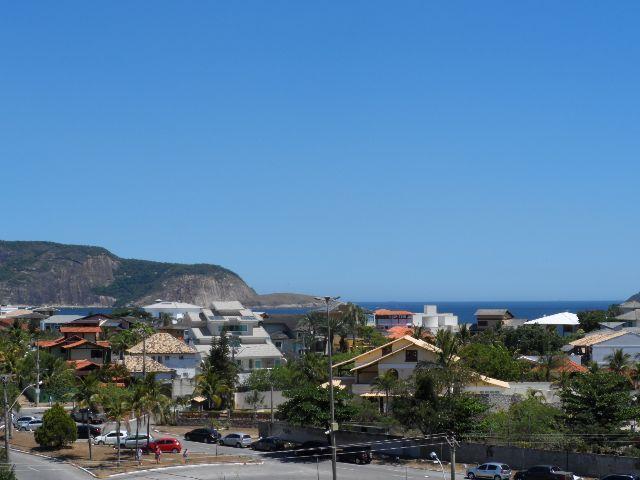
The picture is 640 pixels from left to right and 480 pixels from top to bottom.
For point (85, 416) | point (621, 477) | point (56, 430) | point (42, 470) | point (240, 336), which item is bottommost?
point (42, 470)

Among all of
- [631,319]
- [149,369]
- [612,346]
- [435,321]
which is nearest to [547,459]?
[149,369]

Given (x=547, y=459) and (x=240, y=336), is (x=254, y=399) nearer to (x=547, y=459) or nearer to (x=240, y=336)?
(x=240, y=336)

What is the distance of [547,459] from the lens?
54969 millimetres

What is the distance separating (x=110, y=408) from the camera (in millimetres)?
60906

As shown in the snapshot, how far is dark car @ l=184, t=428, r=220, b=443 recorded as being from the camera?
70000 mm

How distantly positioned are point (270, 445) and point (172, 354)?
134ft

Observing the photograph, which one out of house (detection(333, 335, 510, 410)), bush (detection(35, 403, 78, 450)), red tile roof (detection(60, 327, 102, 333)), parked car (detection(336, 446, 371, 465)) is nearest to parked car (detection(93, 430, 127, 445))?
bush (detection(35, 403, 78, 450))

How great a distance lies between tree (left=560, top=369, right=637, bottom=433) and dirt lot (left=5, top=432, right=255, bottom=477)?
21007 millimetres

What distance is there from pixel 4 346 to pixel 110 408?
4271 cm

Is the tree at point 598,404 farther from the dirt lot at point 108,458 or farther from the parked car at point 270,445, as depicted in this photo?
the dirt lot at point 108,458

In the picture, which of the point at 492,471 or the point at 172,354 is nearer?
the point at 492,471

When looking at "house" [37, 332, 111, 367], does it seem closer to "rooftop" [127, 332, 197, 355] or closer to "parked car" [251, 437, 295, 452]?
"rooftop" [127, 332, 197, 355]

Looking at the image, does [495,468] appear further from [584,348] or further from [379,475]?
[584,348]

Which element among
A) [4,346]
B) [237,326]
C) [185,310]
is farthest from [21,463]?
[185,310]
